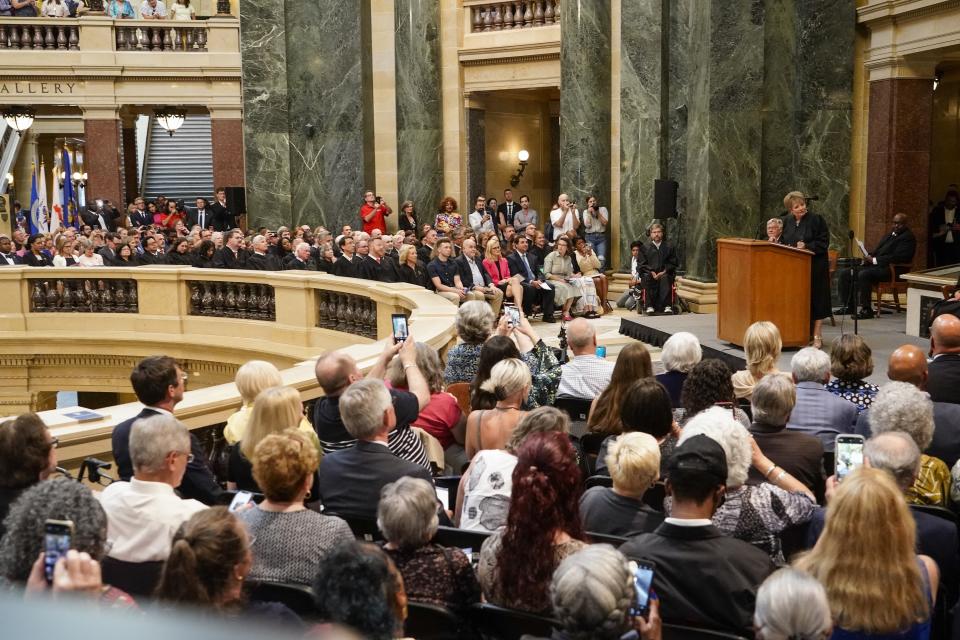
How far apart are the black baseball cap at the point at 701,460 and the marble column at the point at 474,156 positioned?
A: 1911 cm

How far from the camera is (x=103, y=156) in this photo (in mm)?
26297

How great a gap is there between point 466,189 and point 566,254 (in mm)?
6699

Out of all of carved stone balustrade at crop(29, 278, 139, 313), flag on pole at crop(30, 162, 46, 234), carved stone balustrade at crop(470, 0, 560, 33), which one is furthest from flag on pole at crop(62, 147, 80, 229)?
carved stone balustrade at crop(29, 278, 139, 313)

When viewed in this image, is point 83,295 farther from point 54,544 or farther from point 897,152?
point 54,544

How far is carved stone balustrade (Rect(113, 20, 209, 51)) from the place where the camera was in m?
26.1

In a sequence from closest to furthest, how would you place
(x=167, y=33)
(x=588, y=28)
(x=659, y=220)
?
(x=659, y=220) → (x=588, y=28) → (x=167, y=33)

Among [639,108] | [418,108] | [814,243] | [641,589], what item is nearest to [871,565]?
[641,589]

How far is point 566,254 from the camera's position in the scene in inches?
640

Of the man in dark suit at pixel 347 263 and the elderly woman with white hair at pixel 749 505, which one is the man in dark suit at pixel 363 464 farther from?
the man in dark suit at pixel 347 263

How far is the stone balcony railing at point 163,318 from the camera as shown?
13.6 metres

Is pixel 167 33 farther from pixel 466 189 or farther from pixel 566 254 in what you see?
pixel 566 254

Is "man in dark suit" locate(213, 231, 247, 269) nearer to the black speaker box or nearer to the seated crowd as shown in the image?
the black speaker box

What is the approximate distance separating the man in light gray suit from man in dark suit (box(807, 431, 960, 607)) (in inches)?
58.1

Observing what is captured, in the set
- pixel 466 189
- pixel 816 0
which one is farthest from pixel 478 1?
pixel 816 0
